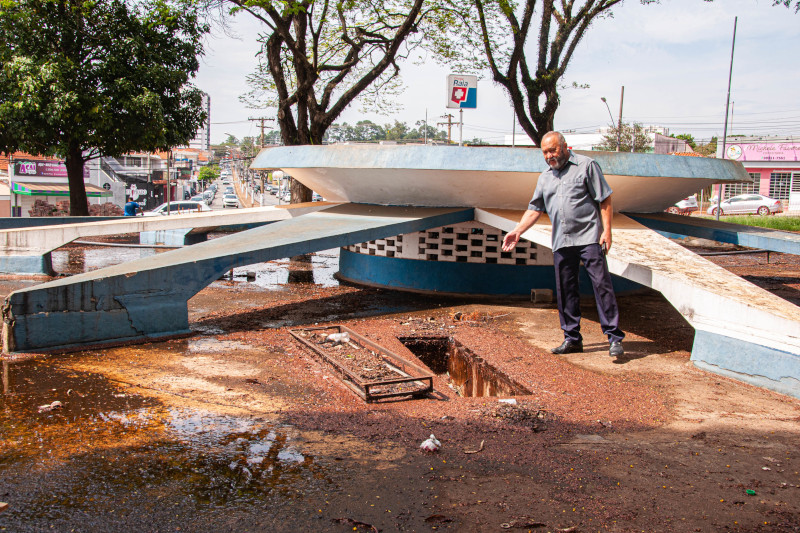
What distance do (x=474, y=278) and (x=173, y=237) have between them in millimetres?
7639

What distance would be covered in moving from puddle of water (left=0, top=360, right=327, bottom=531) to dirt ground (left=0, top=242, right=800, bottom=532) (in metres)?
0.01

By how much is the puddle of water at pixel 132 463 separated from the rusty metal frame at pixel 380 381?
76cm

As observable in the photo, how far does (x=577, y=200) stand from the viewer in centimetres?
521

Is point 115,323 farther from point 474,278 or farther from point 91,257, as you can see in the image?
point 91,257

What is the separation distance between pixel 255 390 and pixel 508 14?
49.1 ft

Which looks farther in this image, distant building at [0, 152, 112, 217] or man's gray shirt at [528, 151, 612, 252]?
distant building at [0, 152, 112, 217]

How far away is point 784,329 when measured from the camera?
425cm

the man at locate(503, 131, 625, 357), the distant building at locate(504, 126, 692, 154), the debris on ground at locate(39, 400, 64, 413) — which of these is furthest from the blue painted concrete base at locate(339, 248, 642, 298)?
the distant building at locate(504, 126, 692, 154)

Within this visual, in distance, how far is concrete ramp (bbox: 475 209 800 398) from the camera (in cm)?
432

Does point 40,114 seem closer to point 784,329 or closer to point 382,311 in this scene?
point 382,311

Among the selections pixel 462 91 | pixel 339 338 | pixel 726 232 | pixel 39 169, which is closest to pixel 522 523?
pixel 339 338

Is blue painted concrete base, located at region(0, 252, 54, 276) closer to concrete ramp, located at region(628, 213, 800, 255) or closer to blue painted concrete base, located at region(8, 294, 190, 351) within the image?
blue painted concrete base, located at region(8, 294, 190, 351)

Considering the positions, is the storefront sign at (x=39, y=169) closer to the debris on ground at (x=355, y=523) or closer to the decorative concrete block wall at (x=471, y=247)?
the decorative concrete block wall at (x=471, y=247)

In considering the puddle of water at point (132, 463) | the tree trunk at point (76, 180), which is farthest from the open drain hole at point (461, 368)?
the tree trunk at point (76, 180)
